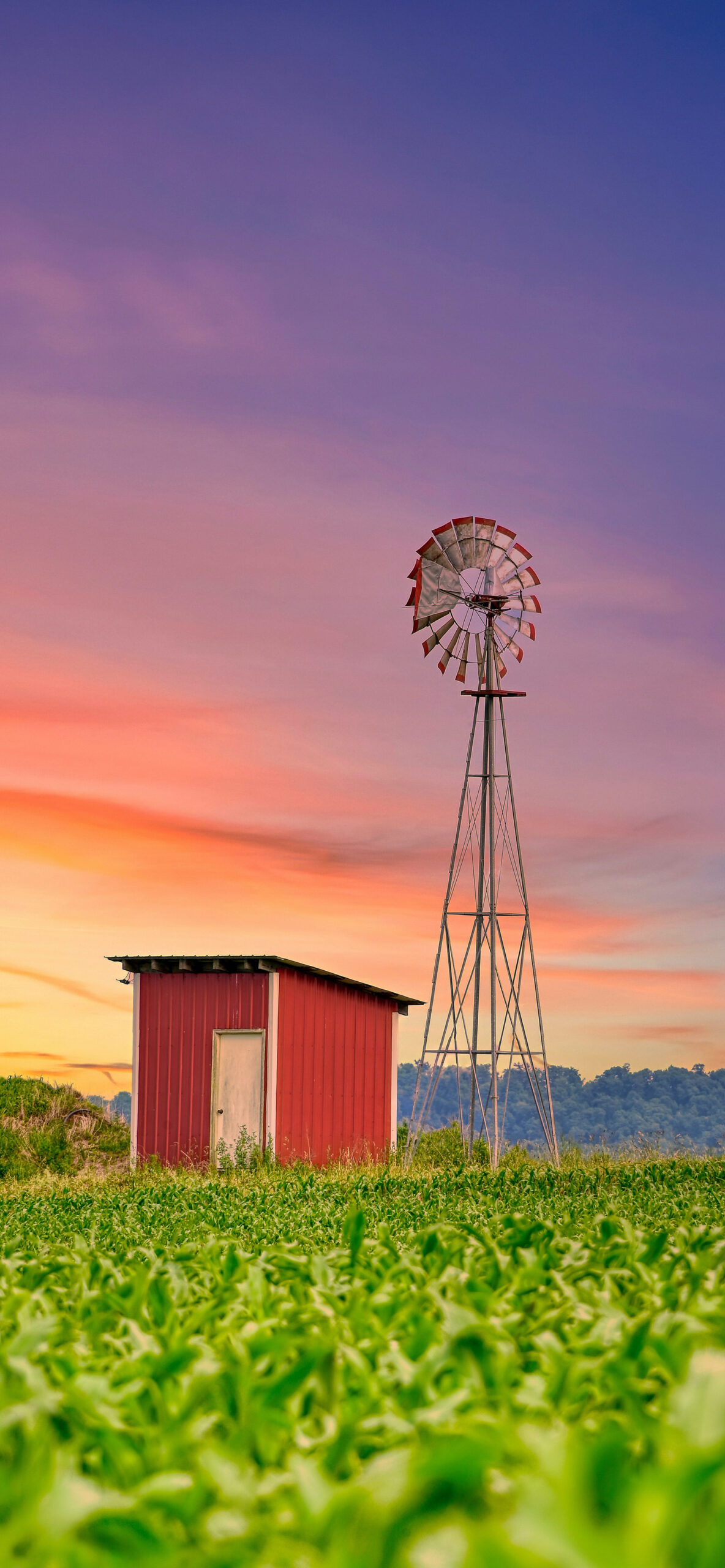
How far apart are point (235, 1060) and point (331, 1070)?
7.27 ft

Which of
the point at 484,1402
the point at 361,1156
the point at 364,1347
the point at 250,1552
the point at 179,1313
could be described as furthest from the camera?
the point at 361,1156

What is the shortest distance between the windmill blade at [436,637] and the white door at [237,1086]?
6.98 metres

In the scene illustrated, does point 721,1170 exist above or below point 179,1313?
below

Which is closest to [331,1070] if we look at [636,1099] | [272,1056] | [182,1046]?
[272,1056]

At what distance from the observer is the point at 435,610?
20625mm

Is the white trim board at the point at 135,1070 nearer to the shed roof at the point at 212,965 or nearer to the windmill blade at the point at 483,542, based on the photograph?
the shed roof at the point at 212,965

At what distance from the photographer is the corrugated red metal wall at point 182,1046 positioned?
20.5 metres

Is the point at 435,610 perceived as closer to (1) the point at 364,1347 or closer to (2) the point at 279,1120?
(2) the point at 279,1120

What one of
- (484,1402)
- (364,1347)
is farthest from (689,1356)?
(364,1347)

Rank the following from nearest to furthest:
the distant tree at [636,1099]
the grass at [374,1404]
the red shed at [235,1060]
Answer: the grass at [374,1404], the red shed at [235,1060], the distant tree at [636,1099]

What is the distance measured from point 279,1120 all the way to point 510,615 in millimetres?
9203

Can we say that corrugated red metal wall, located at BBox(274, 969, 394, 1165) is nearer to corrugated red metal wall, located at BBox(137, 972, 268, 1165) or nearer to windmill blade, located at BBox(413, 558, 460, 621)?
corrugated red metal wall, located at BBox(137, 972, 268, 1165)

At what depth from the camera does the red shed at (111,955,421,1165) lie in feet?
66.4

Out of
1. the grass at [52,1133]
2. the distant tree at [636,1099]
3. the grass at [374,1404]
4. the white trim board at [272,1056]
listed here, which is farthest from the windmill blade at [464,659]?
the distant tree at [636,1099]
